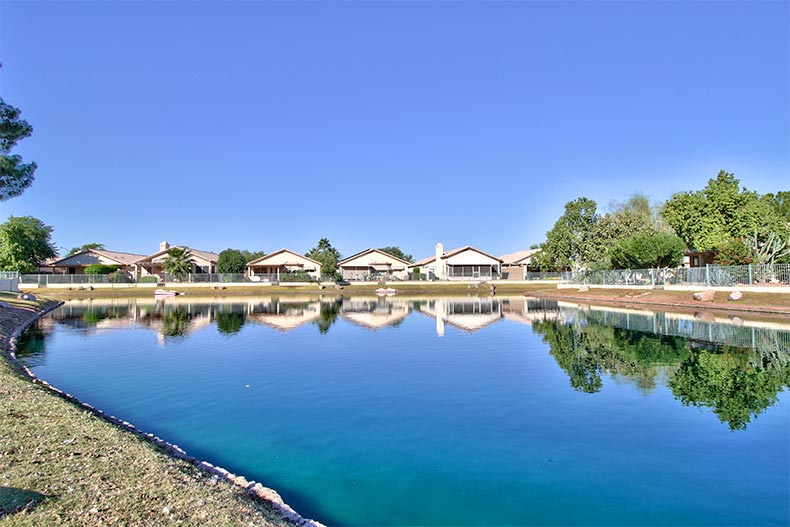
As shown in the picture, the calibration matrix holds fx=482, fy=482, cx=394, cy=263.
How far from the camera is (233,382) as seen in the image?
1389 centimetres

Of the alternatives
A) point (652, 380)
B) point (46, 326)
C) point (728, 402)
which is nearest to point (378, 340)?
point (652, 380)

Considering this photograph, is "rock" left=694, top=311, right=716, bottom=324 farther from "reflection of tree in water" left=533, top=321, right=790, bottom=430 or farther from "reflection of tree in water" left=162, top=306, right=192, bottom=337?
"reflection of tree in water" left=162, top=306, right=192, bottom=337

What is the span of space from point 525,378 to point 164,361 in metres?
12.4

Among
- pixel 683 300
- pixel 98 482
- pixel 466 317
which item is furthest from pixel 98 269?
pixel 98 482

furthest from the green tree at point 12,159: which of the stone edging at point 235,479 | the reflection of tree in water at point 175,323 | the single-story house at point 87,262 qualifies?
the single-story house at point 87,262

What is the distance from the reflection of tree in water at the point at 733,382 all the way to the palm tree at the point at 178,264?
61.8 meters

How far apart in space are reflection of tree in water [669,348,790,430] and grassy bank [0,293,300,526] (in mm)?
9855

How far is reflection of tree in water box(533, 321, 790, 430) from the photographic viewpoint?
11617 millimetres

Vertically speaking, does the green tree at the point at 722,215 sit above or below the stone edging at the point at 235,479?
above

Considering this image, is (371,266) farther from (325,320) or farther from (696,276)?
(696,276)

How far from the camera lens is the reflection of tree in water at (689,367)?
11617 mm

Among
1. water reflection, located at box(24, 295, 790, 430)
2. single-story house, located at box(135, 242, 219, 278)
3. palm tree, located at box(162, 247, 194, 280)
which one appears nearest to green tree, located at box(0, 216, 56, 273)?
single-story house, located at box(135, 242, 219, 278)

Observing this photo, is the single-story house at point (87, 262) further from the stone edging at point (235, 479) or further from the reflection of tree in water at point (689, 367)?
the stone edging at point (235, 479)

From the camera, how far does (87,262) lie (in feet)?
240
